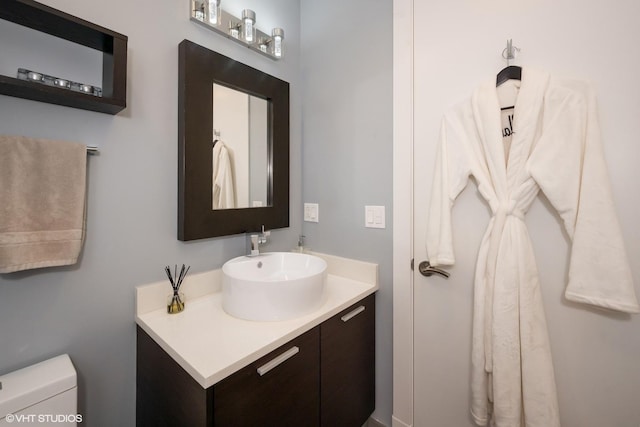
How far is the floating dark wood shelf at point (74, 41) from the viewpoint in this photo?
756 millimetres

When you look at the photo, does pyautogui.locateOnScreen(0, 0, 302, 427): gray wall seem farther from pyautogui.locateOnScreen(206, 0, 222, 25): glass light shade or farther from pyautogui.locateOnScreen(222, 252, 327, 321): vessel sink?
pyautogui.locateOnScreen(222, 252, 327, 321): vessel sink

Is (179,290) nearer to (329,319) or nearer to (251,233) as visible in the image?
(251,233)

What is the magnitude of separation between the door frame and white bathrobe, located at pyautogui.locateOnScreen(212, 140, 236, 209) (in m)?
0.79

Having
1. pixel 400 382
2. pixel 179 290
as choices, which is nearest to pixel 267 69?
pixel 179 290

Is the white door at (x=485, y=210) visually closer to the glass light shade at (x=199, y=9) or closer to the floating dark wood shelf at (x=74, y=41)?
the glass light shade at (x=199, y=9)

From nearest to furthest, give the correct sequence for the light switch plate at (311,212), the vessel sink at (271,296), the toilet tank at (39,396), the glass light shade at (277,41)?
1. the toilet tank at (39,396)
2. the vessel sink at (271,296)
3. the glass light shade at (277,41)
4. the light switch plate at (311,212)

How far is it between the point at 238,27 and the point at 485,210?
1413mm

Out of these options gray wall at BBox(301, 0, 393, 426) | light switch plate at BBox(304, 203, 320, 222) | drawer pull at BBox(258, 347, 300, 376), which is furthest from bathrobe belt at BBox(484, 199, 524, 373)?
light switch plate at BBox(304, 203, 320, 222)

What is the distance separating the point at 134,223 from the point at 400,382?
54.2 inches

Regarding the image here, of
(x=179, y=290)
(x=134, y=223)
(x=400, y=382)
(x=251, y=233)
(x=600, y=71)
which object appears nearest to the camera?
A: (x=600, y=71)

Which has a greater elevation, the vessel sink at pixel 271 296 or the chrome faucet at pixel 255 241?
the chrome faucet at pixel 255 241

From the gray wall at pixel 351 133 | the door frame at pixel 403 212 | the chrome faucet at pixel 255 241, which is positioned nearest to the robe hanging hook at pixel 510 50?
the door frame at pixel 403 212

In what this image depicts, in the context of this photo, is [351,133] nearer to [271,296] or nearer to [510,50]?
[510,50]

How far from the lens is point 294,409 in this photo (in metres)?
0.92
